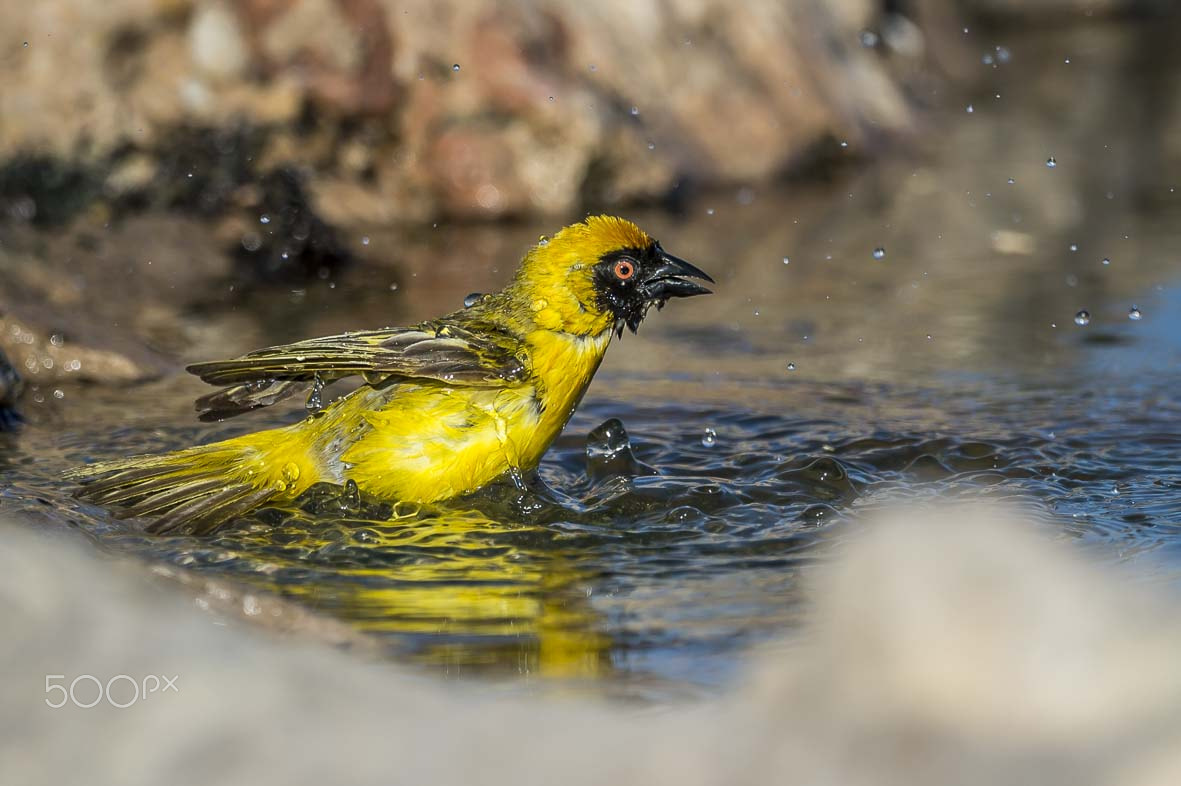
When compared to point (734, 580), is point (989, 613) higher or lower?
lower

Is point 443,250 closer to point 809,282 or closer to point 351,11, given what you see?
point 351,11

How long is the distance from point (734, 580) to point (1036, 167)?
825 centimetres

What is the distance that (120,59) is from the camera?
8734 mm

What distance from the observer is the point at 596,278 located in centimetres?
505

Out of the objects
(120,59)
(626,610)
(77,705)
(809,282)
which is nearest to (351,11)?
(120,59)

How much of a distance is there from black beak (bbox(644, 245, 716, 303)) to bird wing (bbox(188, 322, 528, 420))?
0.53 metres

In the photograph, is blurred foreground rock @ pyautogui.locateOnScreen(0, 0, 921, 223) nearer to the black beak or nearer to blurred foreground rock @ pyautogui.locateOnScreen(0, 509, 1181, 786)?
the black beak

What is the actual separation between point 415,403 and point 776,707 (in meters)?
2.62

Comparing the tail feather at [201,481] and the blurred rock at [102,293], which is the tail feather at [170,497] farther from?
the blurred rock at [102,293]

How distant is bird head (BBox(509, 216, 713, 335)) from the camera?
4.99 meters

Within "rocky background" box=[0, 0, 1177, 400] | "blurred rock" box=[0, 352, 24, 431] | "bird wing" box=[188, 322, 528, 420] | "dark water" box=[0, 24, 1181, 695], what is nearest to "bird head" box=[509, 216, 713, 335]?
"bird wing" box=[188, 322, 528, 420]

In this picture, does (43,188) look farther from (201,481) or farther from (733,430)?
(733,430)

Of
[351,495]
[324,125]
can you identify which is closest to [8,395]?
[351,495]

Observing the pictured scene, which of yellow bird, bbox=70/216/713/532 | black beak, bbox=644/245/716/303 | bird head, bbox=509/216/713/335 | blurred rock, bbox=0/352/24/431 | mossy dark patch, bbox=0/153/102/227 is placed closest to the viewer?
yellow bird, bbox=70/216/713/532
